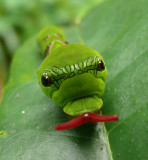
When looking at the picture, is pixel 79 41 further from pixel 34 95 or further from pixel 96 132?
pixel 96 132

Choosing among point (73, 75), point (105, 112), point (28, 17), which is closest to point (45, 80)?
point (73, 75)

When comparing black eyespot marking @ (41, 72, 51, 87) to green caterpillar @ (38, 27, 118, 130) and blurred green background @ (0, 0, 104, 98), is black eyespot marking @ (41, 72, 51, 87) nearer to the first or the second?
green caterpillar @ (38, 27, 118, 130)

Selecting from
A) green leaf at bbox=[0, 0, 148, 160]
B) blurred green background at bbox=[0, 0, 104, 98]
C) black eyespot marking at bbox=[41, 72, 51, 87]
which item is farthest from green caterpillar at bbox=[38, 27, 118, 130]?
blurred green background at bbox=[0, 0, 104, 98]

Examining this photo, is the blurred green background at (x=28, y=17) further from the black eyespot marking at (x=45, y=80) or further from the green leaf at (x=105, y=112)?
the black eyespot marking at (x=45, y=80)

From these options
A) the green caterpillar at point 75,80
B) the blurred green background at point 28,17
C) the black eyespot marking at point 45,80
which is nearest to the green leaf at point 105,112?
the green caterpillar at point 75,80

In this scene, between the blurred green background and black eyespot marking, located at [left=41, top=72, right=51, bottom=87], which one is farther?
the blurred green background

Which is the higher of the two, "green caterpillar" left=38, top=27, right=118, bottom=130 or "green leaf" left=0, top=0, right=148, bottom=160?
"green caterpillar" left=38, top=27, right=118, bottom=130
